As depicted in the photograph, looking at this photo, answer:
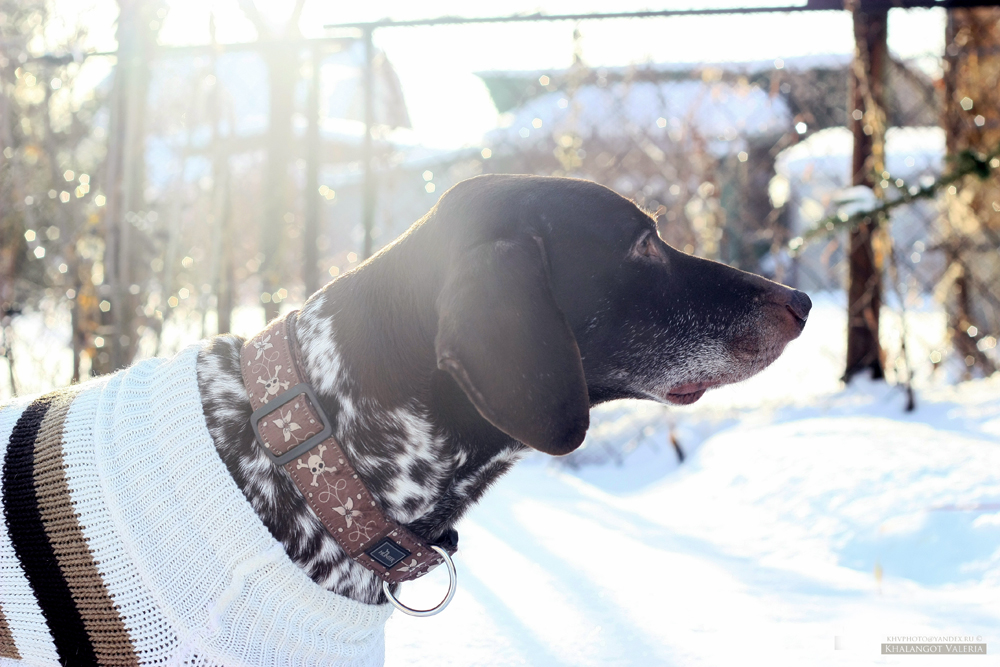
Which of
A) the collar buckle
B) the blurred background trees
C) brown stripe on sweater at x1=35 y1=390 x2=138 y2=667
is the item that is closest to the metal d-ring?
the collar buckle

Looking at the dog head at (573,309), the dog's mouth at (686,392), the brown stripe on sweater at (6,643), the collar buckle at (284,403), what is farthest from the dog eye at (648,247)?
the brown stripe on sweater at (6,643)

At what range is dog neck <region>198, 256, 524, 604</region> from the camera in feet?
4.72

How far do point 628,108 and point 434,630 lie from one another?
3673 mm

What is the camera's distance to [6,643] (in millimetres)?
1442

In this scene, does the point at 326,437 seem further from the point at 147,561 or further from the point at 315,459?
the point at 147,561

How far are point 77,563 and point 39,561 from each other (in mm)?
88

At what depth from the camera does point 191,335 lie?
4.50 m

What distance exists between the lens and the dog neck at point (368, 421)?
1.44 meters

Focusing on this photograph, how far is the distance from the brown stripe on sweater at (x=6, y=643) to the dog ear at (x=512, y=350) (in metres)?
0.95

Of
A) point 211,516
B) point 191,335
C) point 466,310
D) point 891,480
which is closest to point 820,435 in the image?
point 891,480

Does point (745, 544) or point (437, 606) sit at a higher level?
point (437, 606)

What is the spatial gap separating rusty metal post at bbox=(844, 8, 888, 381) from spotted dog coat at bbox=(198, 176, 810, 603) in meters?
2.32

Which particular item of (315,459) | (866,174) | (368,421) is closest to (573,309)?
(368,421)

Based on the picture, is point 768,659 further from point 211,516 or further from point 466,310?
point 211,516
